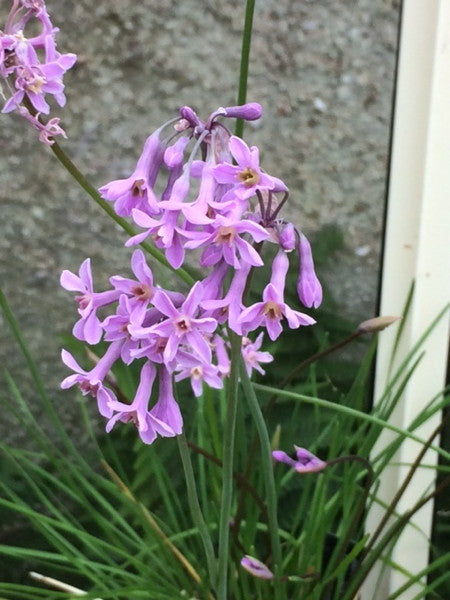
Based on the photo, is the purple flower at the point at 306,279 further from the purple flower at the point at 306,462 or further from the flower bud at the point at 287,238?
the purple flower at the point at 306,462

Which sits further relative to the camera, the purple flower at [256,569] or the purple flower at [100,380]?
the purple flower at [256,569]

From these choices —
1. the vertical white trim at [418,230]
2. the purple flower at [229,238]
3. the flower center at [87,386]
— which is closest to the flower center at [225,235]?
the purple flower at [229,238]

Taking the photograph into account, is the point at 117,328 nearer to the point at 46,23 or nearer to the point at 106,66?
the point at 46,23

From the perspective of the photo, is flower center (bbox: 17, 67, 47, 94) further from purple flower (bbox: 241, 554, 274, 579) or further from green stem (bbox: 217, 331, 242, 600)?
purple flower (bbox: 241, 554, 274, 579)

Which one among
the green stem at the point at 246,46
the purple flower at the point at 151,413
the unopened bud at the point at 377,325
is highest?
the green stem at the point at 246,46

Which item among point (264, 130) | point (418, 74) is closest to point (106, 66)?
point (264, 130)
